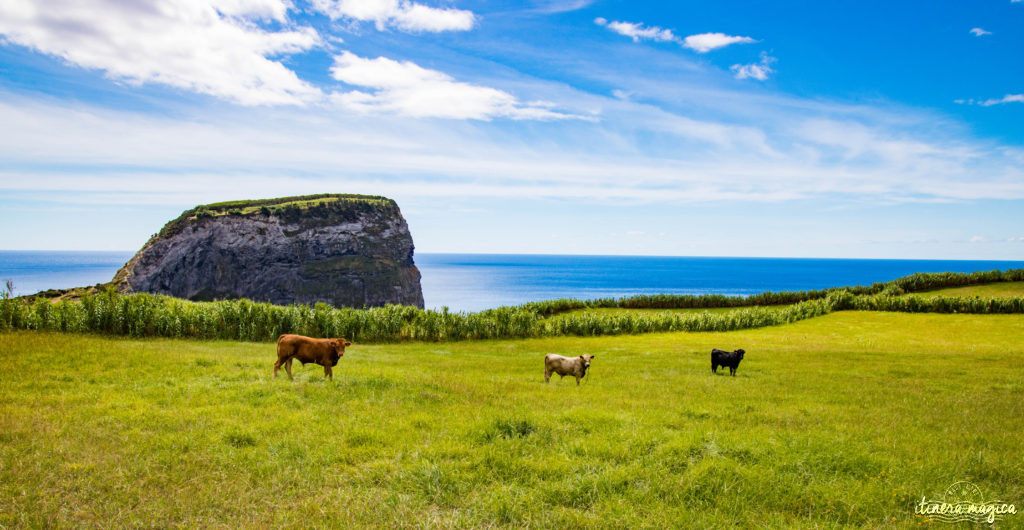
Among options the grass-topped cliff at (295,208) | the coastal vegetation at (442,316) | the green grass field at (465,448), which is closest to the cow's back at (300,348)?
the green grass field at (465,448)

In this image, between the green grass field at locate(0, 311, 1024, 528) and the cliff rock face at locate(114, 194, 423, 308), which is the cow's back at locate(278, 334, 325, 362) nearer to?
the green grass field at locate(0, 311, 1024, 528)

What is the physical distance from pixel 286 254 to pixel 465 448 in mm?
167388

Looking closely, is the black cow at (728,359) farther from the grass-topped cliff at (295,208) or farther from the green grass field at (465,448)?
the grass-topped cliff at (295,208)

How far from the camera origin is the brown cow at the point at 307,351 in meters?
12.8

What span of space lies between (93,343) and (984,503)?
2523cm

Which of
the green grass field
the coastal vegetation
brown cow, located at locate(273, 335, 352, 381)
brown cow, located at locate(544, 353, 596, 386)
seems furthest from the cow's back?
the coastal vegetation

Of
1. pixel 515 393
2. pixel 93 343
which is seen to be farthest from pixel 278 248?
pixel 515 393

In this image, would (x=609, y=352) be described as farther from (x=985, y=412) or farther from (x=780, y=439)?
(x=780, y=439)

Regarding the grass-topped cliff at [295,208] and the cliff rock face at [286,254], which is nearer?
the cliff rock face at [286,254]

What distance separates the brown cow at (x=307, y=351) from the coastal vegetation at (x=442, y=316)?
18.2 metres

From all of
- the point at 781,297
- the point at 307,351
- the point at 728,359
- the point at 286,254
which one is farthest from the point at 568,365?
the point at 286,254

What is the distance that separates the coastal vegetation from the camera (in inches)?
984

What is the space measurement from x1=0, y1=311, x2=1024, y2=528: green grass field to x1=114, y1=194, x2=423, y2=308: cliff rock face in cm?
14703

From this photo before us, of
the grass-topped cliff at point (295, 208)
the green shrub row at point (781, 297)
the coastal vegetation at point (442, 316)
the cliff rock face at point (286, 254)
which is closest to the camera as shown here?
the coastal vegetation at point (442, 316)
